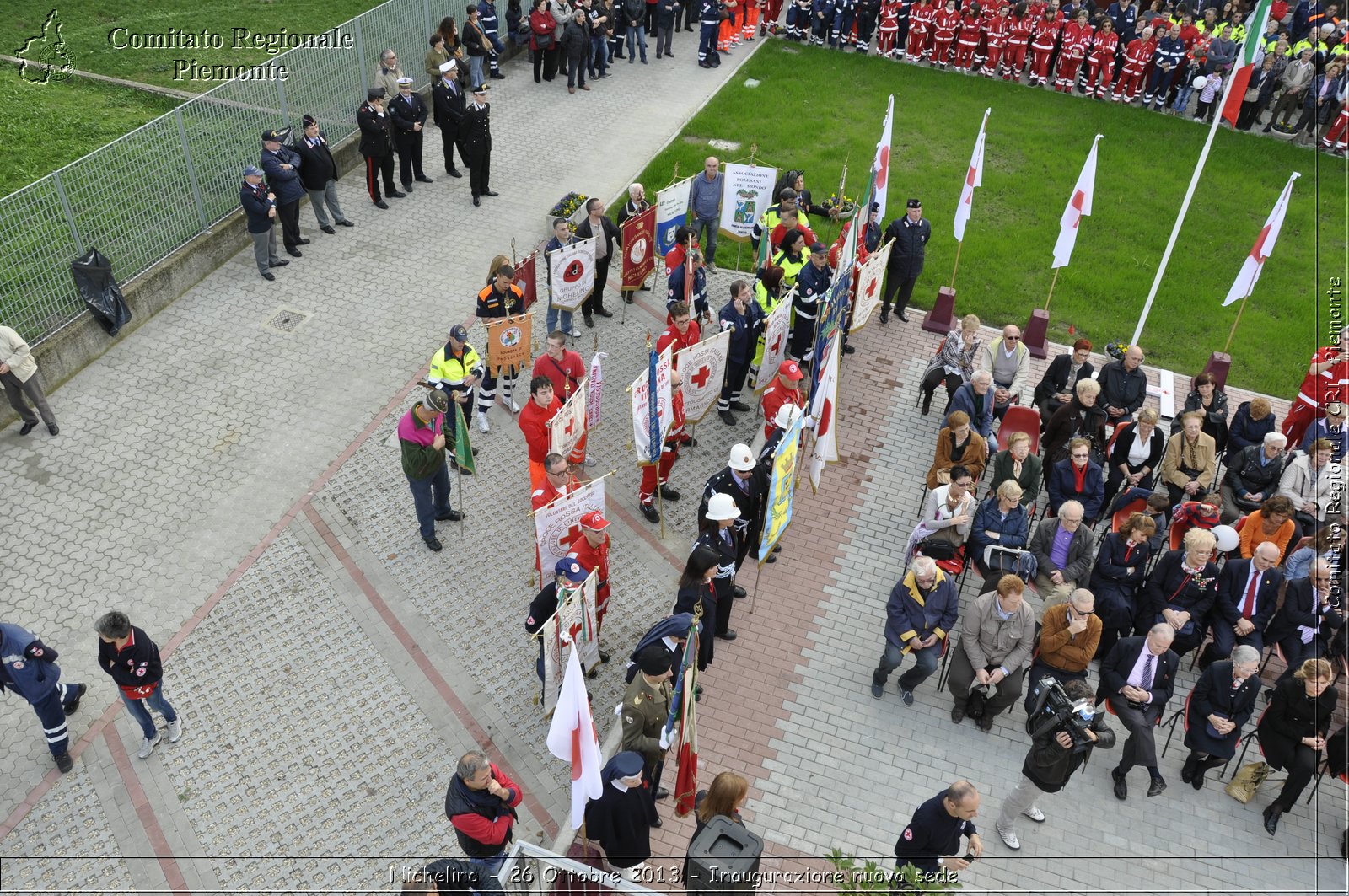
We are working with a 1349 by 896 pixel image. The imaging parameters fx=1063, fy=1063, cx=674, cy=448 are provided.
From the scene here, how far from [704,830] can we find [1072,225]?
418 inches

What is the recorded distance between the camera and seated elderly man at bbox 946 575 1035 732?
9.36 m

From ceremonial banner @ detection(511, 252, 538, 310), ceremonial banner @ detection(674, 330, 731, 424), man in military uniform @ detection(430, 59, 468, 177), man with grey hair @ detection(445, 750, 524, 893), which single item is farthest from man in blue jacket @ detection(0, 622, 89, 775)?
man in military uniform @ detection(430, 59, 468, 177)

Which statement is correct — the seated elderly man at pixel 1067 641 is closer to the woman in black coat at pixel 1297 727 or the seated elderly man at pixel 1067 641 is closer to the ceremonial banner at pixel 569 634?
the woman in black coat at pixel 1297 727

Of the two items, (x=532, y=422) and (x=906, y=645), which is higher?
(x=532, y=422)

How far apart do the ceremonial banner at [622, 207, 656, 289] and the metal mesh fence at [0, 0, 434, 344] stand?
240 inches

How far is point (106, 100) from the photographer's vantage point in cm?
1927

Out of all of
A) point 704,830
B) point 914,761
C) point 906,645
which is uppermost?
point 704,830

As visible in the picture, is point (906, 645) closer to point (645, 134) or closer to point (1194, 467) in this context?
point (1194, 467)

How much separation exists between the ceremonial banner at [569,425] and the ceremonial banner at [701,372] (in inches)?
47.0

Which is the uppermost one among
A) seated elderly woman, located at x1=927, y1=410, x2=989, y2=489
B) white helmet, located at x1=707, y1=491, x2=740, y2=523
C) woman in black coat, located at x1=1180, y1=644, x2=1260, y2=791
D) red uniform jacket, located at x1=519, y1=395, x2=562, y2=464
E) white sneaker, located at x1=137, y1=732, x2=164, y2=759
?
white helmet, located at x1=707, y1=491, x2=740, y2=523

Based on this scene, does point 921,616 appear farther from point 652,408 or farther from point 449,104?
point 449,104

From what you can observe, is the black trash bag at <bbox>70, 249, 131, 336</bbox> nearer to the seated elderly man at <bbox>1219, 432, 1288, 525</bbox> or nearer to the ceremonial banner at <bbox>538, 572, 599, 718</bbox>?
the ceremonial banner at <bbox>538, 572, 599, 718</bbox>

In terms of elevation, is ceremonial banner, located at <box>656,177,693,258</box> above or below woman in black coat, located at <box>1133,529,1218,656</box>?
above

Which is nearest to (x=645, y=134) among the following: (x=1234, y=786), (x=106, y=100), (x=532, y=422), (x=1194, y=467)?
(x=106, y=100)
